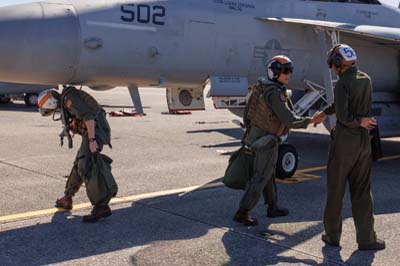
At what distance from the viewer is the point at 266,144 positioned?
5.72m

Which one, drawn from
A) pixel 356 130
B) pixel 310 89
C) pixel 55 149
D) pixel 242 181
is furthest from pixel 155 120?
pixel 356 130

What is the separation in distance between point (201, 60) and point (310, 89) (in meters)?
2.49

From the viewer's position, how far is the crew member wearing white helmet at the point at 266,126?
5.63 m

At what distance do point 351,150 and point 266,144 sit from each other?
3.34ft

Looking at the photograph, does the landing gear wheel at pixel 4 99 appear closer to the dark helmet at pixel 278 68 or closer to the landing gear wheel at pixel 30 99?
the landing gear wheel at pixel 30 99

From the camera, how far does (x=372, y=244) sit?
505cm

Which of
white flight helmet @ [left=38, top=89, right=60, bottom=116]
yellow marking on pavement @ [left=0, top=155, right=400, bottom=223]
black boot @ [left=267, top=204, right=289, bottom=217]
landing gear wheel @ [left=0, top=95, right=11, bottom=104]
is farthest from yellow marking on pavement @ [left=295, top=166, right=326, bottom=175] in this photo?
landing gear wheel @ [left=0, top=95, right=11, bottom=104]

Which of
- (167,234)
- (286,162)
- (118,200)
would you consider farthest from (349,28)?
(167,234)

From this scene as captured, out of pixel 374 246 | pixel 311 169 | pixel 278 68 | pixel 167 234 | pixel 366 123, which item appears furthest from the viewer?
pixel 311 169

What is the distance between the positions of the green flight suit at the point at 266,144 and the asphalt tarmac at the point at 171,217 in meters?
0.38

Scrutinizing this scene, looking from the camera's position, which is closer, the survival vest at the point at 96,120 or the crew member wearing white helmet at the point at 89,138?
the crew member wearing white helmet at the point at 89,138

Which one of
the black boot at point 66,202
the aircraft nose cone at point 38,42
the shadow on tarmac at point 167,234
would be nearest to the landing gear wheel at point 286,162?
the shadow on tarmac at point 167,234

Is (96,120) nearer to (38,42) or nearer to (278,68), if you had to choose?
(38,42)

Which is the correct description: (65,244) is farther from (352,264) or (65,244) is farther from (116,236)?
(352,264)
